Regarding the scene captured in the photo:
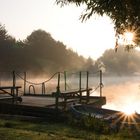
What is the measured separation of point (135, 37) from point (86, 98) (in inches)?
402

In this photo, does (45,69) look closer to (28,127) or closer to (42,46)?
(42,46)

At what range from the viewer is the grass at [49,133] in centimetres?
1410

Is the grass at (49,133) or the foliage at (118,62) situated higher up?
the foliage at (118,62)

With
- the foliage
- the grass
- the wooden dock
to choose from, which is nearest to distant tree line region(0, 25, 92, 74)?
the foliage

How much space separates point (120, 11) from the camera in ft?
52.5

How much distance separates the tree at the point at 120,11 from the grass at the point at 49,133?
13.4 ft

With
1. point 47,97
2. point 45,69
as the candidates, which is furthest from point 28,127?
point 45,69

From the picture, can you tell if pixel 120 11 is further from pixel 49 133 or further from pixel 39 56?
pixel 39 56

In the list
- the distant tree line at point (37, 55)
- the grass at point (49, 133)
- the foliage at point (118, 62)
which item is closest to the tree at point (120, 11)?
the grass at point (49, 133)

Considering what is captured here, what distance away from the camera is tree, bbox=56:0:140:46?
15.5m

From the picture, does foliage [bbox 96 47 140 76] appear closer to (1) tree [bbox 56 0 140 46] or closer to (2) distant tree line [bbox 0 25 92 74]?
(2) distant tree line [bbox 0 25 92 74]

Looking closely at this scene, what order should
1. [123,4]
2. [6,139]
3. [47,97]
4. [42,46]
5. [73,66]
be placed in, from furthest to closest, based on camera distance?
1. [73,66]
2. [42,46]
3. [47,97]
4. [123,4]
5. [6,139]

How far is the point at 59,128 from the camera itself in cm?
1716

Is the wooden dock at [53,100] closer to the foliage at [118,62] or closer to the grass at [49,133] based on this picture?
the grass at [49,133]
